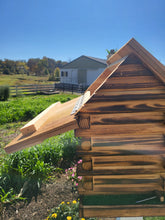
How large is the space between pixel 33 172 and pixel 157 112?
314 centimetres

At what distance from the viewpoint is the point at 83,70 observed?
28.7m

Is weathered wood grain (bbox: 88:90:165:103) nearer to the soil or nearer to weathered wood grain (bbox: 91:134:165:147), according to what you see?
weathered wood grain (bbox: 91:134:165:147)

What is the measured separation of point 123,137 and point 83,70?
2782 cm

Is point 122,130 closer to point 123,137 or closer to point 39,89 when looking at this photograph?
point 123,137

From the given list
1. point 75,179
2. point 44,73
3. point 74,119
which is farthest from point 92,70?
point 44,73

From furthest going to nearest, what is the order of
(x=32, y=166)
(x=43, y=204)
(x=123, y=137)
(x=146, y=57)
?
(x=32, y=166) < (x=43, y=204) < (x=123, y=137) < (x=146, y=57)

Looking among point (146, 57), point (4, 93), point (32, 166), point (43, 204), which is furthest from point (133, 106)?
point (4, 93)

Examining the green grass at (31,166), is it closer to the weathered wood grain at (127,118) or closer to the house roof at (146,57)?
the weathered wood grain at (127,118)

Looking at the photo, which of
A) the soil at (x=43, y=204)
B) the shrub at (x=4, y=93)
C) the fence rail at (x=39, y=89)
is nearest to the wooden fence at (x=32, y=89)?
the fence rail at (x=39, y=89)

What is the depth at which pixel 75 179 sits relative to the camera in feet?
12.6

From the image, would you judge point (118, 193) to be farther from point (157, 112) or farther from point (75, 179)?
point (75, 179)

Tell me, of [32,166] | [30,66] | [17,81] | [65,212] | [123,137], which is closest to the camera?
[123,137]

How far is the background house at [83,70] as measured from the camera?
27.0 m

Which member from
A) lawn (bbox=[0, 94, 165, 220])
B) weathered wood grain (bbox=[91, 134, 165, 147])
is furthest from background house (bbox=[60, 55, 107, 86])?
weathered wood grain (bbox=[91, 134, 165, 147])
